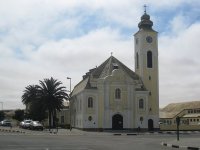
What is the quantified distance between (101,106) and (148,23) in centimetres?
1765

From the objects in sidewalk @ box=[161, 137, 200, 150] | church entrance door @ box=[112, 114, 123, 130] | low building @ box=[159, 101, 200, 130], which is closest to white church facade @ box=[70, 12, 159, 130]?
church entrance door @ box=[112, 114, 123, 130]

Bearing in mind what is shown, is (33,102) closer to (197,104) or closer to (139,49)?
(139,49)

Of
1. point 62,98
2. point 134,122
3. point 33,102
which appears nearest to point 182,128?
point 134,122

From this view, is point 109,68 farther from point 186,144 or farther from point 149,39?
point 186,144

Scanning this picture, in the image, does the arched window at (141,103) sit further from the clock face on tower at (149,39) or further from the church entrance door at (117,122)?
the clock face on tower at (149,39)

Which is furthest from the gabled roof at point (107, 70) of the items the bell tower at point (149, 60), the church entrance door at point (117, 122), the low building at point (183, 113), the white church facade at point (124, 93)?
the low building at point (183, 113)

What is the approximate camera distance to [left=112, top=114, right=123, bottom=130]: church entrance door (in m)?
70.6

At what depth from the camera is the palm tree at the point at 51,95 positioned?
2916 inches

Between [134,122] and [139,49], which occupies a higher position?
[139,49]

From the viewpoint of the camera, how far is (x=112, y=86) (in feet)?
232

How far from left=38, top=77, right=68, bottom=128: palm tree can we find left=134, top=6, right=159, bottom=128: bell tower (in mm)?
14038

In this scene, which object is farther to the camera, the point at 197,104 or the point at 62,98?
the point at 197,104

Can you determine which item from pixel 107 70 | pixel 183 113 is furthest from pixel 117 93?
pixel 183 113

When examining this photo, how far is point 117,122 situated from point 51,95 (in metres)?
12.7
